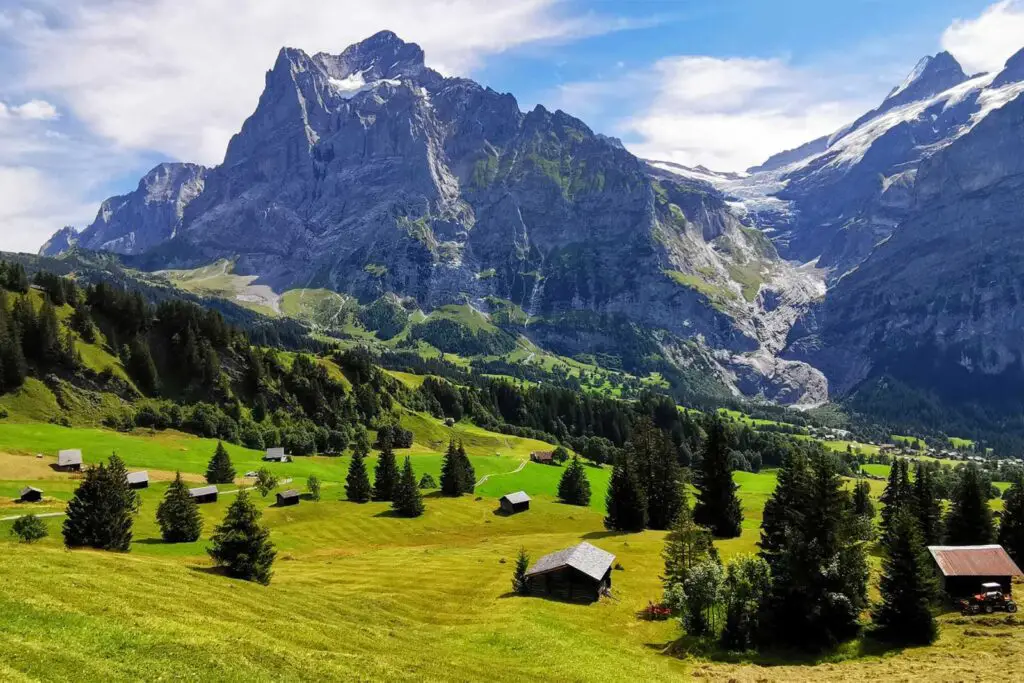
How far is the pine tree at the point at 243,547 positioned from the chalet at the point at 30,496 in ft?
148

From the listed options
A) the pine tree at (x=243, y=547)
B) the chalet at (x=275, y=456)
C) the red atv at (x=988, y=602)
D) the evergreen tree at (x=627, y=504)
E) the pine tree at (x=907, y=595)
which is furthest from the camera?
the chalet at (x=275, y=456)

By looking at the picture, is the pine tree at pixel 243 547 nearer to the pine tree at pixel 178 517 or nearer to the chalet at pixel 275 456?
the pine tree at pixel 178 517

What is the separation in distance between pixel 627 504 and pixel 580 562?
4066 cm

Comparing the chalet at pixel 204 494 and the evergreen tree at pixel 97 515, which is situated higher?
the evergreen tree at pixel 97 515

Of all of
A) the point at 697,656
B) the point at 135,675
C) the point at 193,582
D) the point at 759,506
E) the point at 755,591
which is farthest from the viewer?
the point at 759,506

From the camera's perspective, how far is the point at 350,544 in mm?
101250

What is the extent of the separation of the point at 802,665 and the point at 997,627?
19.8 m

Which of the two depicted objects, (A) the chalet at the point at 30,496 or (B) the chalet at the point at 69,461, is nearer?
(A) the chalet at the point at 30,496

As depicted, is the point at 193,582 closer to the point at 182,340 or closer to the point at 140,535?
the point at 140,535

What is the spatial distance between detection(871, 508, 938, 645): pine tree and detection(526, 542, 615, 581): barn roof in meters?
27.4

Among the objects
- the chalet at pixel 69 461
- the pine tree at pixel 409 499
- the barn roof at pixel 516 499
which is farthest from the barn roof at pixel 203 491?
the barn roof at pixel 516 499

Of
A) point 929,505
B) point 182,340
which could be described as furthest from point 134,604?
point 182,340

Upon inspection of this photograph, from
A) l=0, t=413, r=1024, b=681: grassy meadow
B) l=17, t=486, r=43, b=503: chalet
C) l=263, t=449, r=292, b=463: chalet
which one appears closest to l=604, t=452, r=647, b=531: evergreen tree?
l=0, t=413, r=1024, b=681: grassy meadow

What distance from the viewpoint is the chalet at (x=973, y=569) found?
2630 inches
